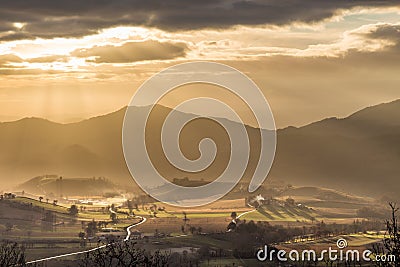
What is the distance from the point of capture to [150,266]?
46594 mm

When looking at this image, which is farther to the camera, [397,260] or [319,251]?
[319,251]

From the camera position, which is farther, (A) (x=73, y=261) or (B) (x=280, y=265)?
(A) (x=73, y=261)

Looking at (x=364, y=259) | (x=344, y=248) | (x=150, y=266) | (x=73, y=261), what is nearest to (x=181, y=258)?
(x=73, y=261)

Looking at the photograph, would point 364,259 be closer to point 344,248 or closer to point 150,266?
point 344,248

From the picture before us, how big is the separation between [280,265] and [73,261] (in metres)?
54.4

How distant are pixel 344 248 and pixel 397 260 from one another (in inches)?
5977

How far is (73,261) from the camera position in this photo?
618 feet

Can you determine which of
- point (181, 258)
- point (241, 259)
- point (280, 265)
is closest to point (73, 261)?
point (181, 258)

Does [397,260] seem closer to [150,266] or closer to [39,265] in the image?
[150,266]

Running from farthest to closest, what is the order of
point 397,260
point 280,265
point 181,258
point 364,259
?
point 181,258 → point 280,265 → point 364,259 → point 397,260

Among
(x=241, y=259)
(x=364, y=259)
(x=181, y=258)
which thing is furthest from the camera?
(x=181, y=258)

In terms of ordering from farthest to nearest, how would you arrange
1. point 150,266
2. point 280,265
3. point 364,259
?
point 280,265 → point 364,259 → point 150,266

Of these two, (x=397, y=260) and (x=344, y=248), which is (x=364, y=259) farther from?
(x=397, y=260)

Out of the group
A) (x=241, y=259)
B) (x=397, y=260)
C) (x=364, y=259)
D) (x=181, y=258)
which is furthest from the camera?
(x=181, y=258)
